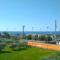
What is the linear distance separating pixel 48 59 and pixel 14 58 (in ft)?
19.5

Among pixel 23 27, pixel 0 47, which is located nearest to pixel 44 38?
pixel 23 27

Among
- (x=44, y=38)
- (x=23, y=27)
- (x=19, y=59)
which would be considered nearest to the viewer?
(x=19, y=59)

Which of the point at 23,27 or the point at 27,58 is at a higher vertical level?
the point at 23,27

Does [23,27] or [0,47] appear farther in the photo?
[23,27]

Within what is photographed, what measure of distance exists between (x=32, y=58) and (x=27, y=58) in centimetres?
39

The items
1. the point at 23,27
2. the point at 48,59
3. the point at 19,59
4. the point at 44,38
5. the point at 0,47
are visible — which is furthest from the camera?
the point at 44,38

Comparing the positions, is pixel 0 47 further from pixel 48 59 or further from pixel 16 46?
pixel 48 59

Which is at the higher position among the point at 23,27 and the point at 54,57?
the point at 23,27

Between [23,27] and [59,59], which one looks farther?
[23,27]

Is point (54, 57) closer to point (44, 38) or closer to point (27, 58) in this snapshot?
point (27, 58)

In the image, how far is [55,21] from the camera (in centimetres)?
2247

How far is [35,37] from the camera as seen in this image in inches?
1358

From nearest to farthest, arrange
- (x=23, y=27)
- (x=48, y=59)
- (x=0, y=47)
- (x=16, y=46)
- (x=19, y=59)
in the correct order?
(x=48, y=59) → (x=19, y=59) → (x=0, y=47) → (x=16, y=46) → (x=23, y=27)

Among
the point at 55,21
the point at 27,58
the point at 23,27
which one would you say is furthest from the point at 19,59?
the point at 23,27
